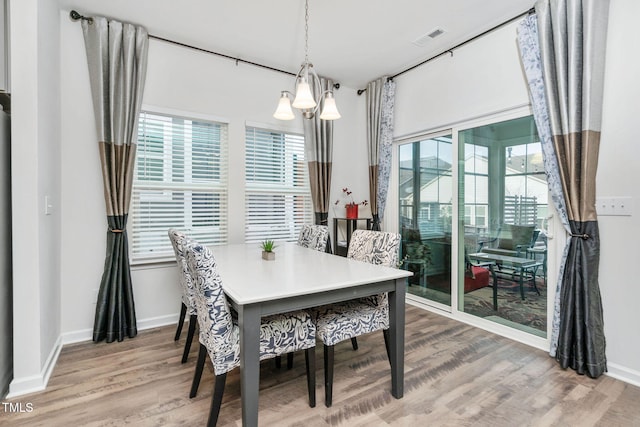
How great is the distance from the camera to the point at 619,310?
215cm

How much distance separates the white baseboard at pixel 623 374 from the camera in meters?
2.07

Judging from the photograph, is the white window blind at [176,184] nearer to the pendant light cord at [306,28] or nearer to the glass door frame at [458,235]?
the pendant light cord at [306,28]

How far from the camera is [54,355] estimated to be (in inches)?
92.5

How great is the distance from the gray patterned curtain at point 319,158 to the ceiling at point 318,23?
2.34ft

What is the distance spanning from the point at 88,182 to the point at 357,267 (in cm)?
242

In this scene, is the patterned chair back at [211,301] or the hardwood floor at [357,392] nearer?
the patterned chair back at [211,301]

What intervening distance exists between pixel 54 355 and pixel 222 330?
1.77 meters

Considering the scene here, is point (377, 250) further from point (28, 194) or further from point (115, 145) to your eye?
Result: point (115, 145)

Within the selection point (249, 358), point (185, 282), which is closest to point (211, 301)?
point (249, 358)

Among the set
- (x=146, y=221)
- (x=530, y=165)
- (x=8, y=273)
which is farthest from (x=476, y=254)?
(x=8, y=273)

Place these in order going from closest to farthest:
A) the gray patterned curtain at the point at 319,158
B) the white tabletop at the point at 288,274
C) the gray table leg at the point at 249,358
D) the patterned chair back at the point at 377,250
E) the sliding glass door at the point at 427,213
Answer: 1. the gray table leg at the point at 249,358
2. the white tabletop at the point at 288,274
3. the patterned chair back at the point at 377,250
4. the sliding glass door at the point at 427,213
5. the gray patterned curtain at the point at 319,158

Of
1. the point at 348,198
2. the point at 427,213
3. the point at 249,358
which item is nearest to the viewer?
the point at 249,358

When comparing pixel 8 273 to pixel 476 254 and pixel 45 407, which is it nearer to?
pixel 45 407

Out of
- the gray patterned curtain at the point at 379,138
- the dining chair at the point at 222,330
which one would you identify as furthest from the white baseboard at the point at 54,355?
the gray patterned curtain at the point at 379,138
